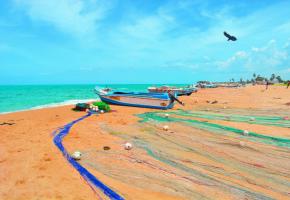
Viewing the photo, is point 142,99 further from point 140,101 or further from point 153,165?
point 153,165

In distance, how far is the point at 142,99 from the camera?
53.5ft

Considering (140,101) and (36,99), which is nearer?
(140,101)

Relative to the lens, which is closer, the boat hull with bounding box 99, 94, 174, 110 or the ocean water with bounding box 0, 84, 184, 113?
the boat hull with bounding box 99, 94, 174, 110

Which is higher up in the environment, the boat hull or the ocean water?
the boat hull

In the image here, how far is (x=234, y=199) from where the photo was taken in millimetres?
3584

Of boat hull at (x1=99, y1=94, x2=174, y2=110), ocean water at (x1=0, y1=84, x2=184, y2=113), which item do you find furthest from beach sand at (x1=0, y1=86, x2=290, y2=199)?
ocean water at (x1=0, y1=84, x2=184, y2=113)

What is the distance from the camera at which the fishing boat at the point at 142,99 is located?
1540cm

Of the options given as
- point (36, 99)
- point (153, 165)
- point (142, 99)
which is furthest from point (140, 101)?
point (36, 99)

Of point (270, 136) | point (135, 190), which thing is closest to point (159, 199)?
point (135, 190)

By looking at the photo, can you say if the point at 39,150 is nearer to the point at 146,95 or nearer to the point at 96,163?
the point at 96,163

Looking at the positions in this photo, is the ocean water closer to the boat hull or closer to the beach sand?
the boat hull

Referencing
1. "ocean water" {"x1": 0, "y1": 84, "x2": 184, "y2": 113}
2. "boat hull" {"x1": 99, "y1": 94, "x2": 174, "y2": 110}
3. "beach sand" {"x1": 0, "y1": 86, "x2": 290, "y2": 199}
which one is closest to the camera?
"beach sand" {"x1": 0, "y1": 86, "x2": 290, "y2": 199}

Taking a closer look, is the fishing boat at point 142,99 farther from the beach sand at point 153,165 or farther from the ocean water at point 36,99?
the beach sand at point 153,165

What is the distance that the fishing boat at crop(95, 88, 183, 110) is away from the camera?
50.5 ft
